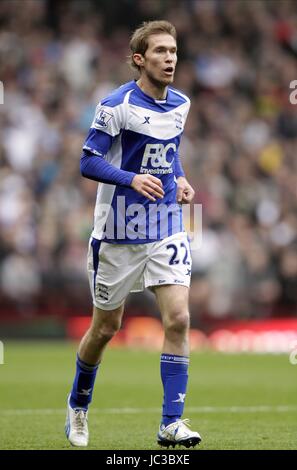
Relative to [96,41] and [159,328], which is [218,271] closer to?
[159,328]

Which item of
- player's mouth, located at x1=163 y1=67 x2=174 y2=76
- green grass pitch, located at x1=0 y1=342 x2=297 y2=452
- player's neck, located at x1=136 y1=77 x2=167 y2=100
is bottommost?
green grass pitch, located at x1=0 y1=342 x2=297 y2=452

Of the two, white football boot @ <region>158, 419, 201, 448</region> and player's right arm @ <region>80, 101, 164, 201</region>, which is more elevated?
player's right arm @ <region>80, 101, 164, 201</region>

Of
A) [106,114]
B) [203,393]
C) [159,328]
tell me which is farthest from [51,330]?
[106,114]

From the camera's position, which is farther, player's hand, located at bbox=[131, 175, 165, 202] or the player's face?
the player's face

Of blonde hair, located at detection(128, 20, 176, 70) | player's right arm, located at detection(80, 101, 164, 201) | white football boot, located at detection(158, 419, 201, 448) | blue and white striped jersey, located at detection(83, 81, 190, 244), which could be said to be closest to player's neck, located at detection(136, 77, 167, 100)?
blue and white striped jersey, located at detection(83, 81, 190, 244)

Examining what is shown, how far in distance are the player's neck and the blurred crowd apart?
785 cm

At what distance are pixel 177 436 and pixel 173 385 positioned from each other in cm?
36

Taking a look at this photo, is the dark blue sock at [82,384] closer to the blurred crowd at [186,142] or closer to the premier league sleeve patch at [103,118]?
the premier league sleeve patch at [103,118]

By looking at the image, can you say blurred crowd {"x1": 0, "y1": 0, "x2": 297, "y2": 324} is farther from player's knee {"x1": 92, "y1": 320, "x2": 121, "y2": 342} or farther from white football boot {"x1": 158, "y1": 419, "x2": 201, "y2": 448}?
white football boot {"x1": 158, "y1": 419, "x2": 201, "y2": 448}

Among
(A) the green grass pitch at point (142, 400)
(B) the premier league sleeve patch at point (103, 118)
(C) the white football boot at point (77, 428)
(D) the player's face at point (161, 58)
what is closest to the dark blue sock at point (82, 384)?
(C) the white football boot at point (77, 428)

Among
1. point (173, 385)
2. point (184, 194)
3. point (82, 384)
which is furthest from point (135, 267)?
point (82, 384)

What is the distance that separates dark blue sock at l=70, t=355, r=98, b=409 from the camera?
7.99m

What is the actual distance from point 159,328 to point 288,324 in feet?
6.26

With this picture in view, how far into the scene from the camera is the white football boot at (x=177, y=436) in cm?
712
